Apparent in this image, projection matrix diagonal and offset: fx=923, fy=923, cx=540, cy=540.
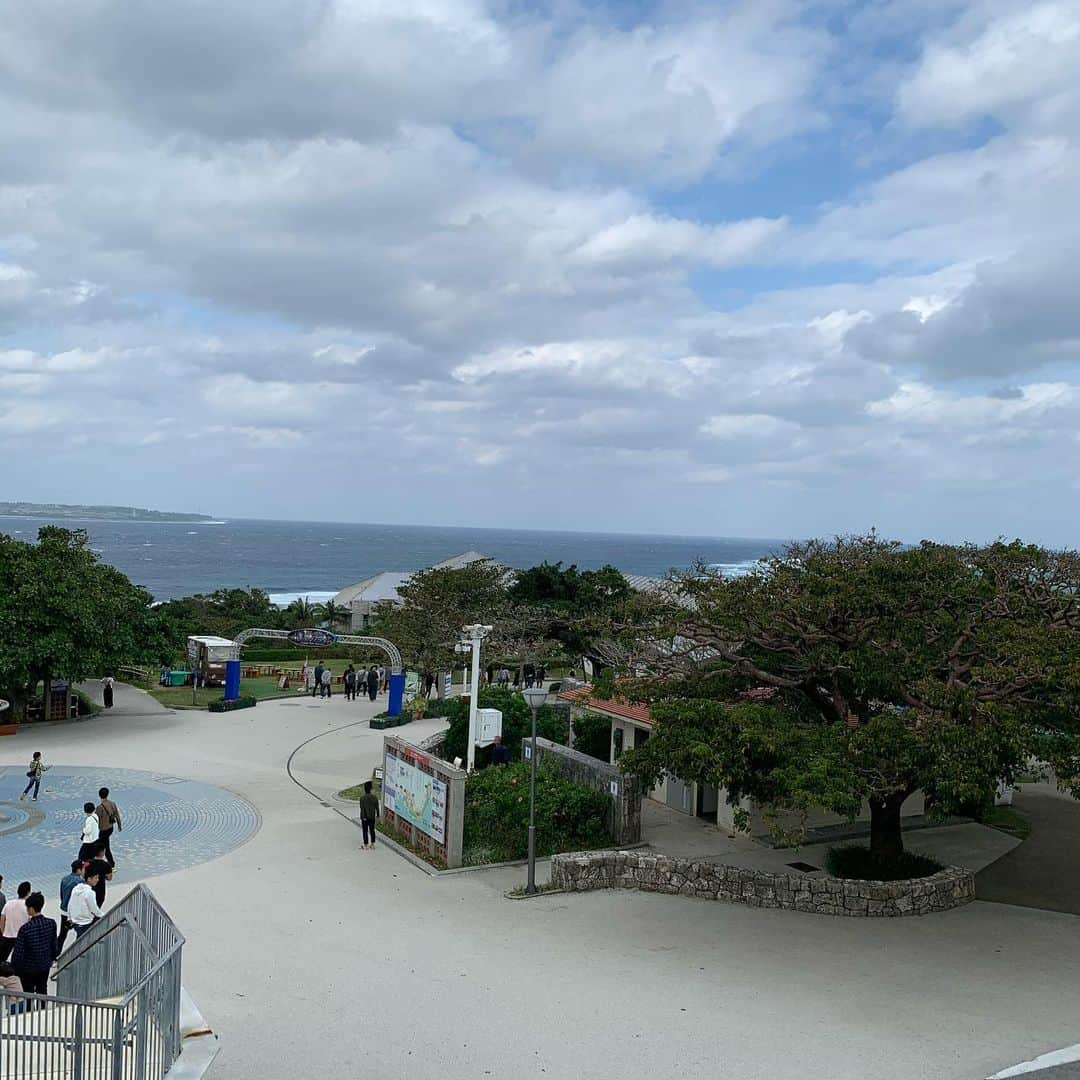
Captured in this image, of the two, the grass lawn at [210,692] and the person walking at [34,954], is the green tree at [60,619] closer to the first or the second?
the grass lawn at [210,692]

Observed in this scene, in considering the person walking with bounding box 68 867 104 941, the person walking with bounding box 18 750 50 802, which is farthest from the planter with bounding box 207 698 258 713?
the person walking with bounding box 68 867 104 941

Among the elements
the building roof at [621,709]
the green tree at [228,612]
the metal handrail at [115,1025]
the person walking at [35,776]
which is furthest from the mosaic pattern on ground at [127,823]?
the green tree at [228,612]

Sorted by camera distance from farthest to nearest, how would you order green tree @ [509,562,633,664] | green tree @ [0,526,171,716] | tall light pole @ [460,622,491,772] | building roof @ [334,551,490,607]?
building roof @ [334,551,490,607] → green tree @ [509,562,633,664] → green tree @ [0,526,171,716] → tall light pole @ [460,622,491,772]

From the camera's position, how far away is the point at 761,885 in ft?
43.9

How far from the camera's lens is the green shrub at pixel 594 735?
22.8 m

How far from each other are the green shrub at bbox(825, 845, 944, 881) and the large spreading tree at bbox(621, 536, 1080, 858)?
0.79 ft

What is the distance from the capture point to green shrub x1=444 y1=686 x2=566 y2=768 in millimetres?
22250

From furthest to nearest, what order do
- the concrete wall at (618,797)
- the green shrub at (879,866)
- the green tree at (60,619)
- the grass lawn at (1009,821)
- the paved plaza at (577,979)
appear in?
the green tree at (60,619), the grass lawn at (1009,821), the concrete wall at (618,797), the green shrub at (879,866), the paved plaza at (577,979)

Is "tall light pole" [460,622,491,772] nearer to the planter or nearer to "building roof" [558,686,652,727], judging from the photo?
"building roof" [558,686,652,727]

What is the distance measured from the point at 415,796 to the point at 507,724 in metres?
6.32

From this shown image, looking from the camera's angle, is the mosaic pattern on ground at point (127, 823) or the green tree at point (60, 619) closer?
the mosaic pattern on ground at point (127, 823)

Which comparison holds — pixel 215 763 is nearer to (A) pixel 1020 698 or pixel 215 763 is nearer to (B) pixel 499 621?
(B) pixel 499 621

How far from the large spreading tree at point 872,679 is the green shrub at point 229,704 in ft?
64.1

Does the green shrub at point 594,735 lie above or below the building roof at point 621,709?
below
